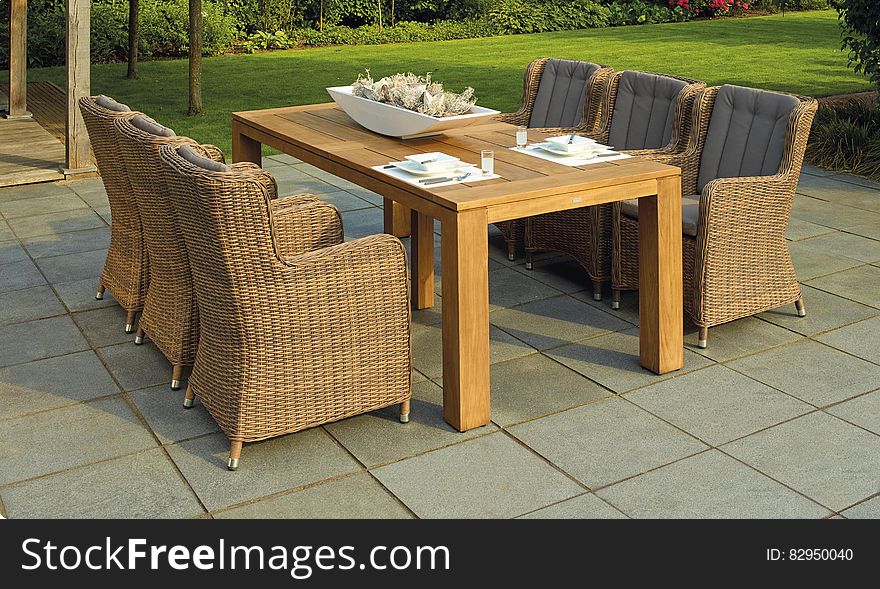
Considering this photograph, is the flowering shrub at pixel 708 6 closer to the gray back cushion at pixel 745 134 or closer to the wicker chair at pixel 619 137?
the wicker chair at pixel 619 137

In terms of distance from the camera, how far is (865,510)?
10.3 ft

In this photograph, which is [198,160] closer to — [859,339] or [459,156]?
[459,156]

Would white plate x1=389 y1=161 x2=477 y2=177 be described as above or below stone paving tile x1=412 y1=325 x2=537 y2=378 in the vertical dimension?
above

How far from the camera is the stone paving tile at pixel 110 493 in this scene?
322cm

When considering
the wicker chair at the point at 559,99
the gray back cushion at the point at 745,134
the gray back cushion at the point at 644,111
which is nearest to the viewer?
the gray back cushion at the point at 745,134

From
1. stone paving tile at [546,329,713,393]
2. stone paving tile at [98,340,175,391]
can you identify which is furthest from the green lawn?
stone paving tile at [546,329,713,393]

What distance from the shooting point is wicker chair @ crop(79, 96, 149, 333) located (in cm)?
439

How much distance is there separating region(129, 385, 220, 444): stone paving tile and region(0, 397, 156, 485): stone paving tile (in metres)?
0.05

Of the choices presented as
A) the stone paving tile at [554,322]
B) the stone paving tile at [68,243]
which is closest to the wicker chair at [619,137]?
the stone paving tile at [554,322]

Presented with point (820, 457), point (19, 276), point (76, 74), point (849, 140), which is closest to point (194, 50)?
point (76, 74)

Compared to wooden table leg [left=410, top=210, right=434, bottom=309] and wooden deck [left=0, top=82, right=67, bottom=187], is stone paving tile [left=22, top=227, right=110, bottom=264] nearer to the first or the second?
wooden deck [left=0, top=82, right=67, bottom=187]

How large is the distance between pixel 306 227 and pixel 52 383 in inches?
47.3

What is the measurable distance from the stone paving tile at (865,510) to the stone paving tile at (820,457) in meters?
0.03
